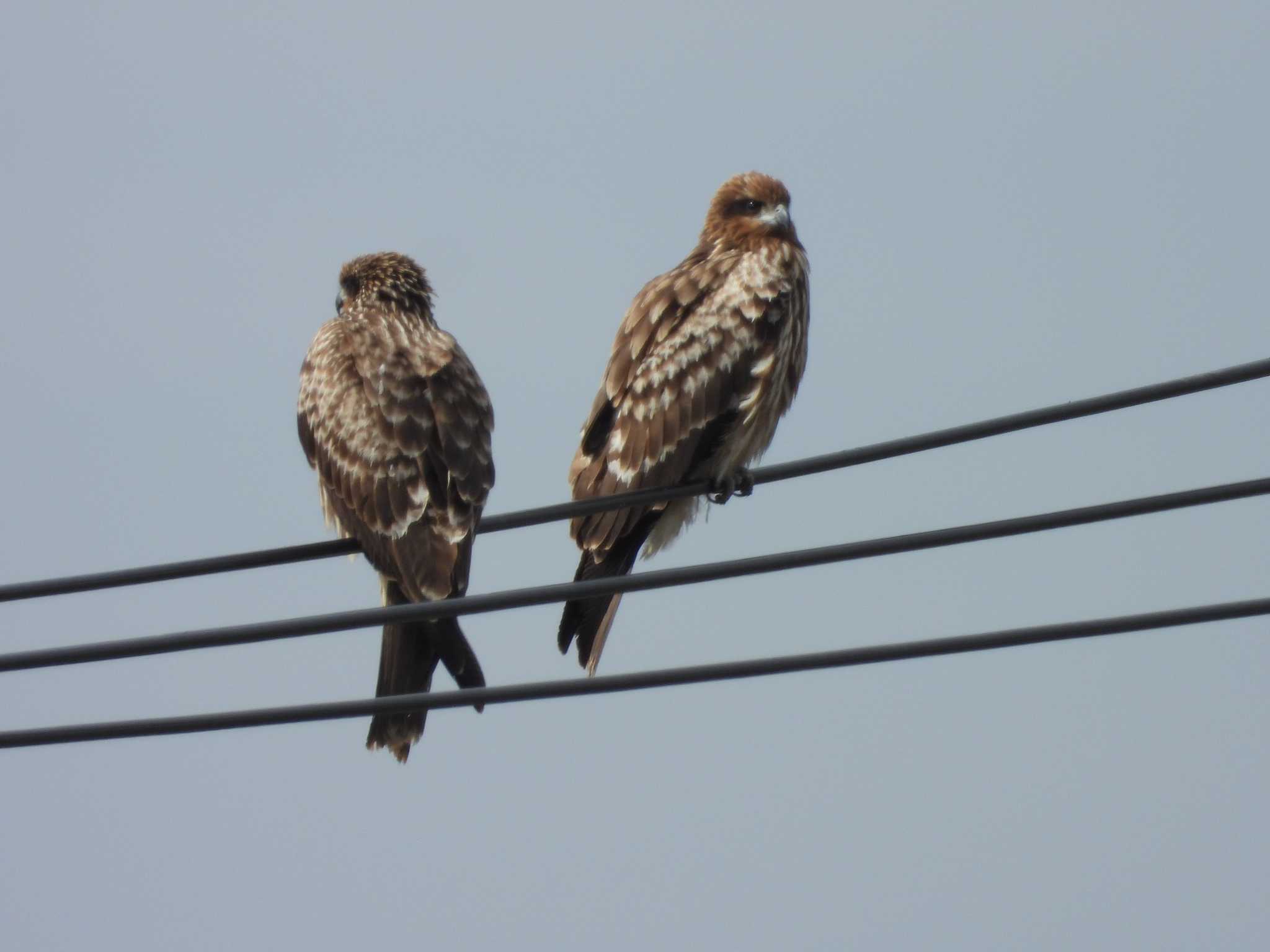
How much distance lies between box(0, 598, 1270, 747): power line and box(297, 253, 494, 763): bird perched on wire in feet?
8.78

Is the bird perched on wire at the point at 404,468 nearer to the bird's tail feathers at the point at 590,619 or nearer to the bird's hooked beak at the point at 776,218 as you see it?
the bird's tail feathers at the point at 590,619

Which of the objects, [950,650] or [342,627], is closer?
[950,650]

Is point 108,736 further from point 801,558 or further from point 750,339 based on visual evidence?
point 750,339

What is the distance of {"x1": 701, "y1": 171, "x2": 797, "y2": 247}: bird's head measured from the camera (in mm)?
11891

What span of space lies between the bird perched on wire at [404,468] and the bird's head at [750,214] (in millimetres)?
1703

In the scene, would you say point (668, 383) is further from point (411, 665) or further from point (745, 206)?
point (411, 665)

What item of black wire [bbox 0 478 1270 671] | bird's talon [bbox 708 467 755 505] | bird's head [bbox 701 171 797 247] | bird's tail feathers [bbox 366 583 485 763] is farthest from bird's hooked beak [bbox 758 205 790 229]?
black wire [bbox 0 478 1270 671]

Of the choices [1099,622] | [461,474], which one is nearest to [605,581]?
[1099,622]

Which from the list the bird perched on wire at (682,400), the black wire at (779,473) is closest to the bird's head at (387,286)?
the bird perched on wire at (682,400)

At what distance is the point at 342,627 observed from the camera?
22.5 ft

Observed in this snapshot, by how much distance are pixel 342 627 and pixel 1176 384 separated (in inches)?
107

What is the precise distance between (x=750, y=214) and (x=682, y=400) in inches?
61.0

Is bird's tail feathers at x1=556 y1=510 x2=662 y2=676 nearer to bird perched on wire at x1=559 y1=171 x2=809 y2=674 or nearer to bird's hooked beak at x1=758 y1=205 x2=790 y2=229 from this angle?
bird perched on wire at x1=559 y1=171 x2=809 y2=674

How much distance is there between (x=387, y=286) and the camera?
40.1 ft
